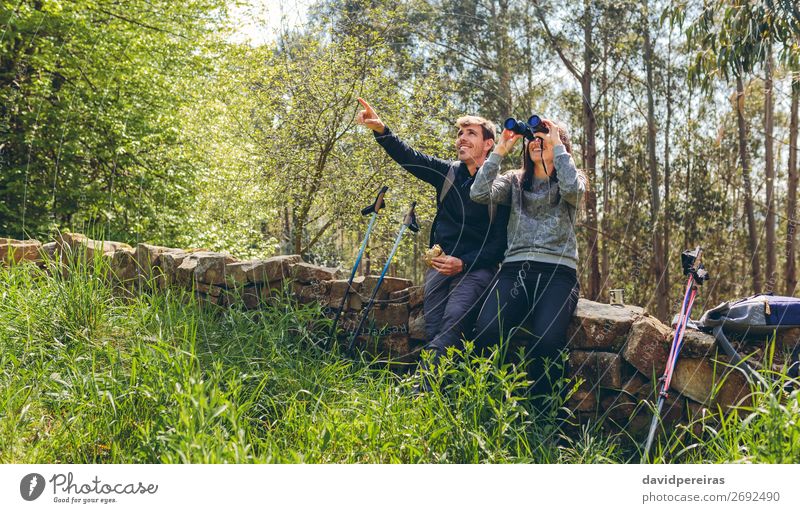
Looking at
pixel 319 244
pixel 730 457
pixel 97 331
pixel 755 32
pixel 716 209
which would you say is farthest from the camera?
pixel 716 209

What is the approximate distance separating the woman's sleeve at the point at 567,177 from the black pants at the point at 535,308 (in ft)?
1.04

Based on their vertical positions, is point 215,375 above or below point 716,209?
below

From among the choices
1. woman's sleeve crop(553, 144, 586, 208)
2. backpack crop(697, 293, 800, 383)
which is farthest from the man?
backpack crop(697, 293, 800, 383)

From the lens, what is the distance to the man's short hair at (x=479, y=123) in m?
3.02

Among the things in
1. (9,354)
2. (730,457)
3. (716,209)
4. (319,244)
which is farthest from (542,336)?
(716,209)

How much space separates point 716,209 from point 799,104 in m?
2.35

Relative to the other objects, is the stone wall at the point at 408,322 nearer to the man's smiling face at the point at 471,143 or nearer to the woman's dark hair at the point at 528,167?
the woman's dark hair at the point at 528,167

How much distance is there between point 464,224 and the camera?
300 centimetres

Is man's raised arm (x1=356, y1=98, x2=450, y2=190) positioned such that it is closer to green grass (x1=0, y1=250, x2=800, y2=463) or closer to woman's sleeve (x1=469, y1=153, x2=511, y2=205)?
woman's sleeve (x1=469, y1=153, x2=511, y2=205)

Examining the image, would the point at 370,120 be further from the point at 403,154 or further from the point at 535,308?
the point at 535,308

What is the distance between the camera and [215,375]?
2232mm

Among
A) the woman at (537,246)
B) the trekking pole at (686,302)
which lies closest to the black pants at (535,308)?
the woman at (537,246)

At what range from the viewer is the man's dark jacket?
2934 mm

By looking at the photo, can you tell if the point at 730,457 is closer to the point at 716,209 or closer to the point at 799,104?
the point at 716,209
